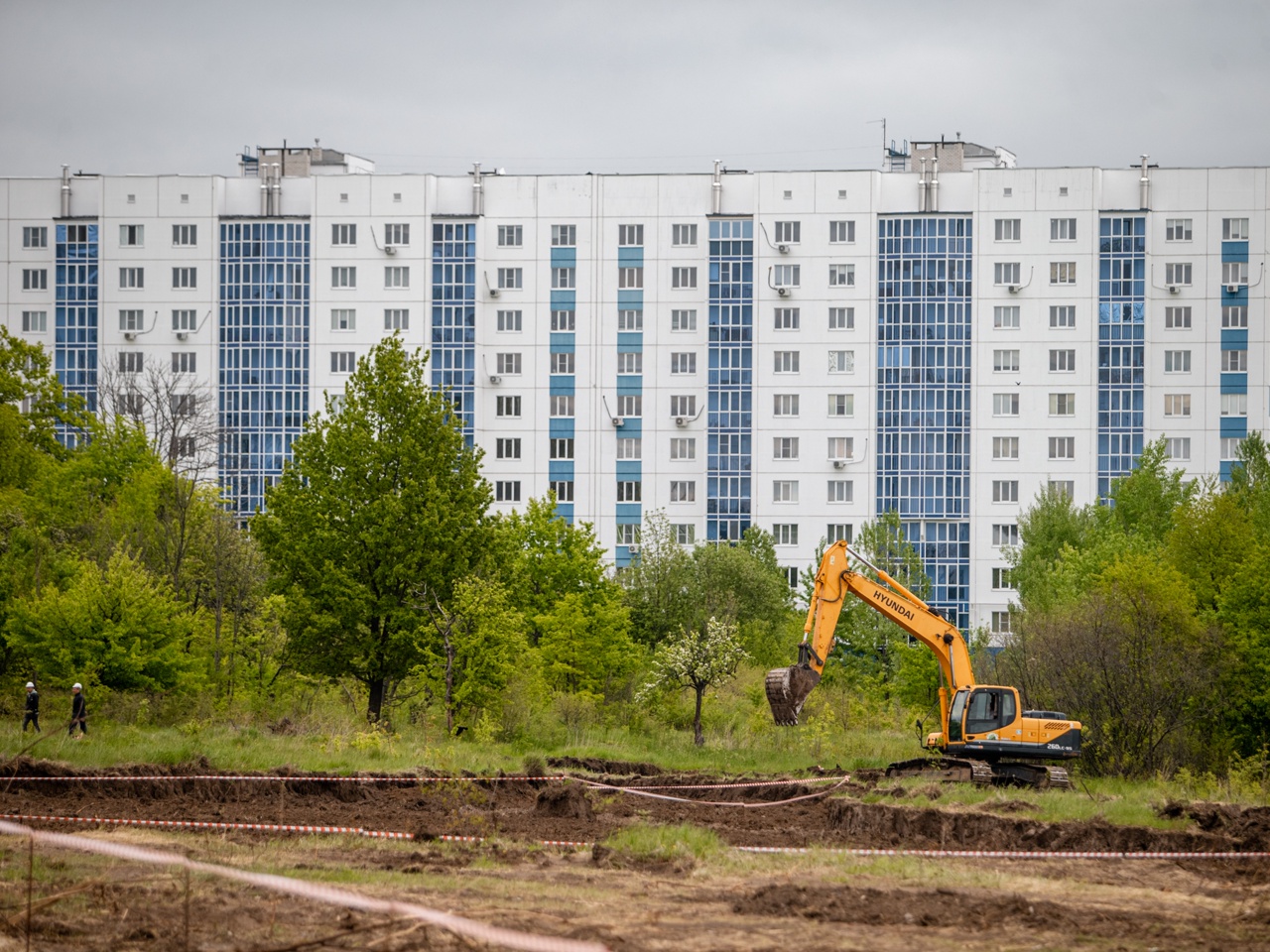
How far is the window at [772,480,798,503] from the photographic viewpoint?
8225 cm

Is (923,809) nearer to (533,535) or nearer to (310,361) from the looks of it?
(533,535)

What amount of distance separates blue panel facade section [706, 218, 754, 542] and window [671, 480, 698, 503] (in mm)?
961

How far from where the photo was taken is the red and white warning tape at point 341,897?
457 inches

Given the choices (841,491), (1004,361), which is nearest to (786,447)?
(841,491)

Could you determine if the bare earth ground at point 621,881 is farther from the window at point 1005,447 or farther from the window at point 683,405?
the window at point 1005,447

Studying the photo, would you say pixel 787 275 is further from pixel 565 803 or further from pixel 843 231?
pixel 565 803

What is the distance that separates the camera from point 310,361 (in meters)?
83.8

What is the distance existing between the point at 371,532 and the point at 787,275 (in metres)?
49.1

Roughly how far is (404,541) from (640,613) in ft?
75.0

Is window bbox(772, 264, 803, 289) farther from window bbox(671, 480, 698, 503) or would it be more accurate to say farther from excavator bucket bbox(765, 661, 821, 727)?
excavator bucket bbox(765, 661, 821, 727)

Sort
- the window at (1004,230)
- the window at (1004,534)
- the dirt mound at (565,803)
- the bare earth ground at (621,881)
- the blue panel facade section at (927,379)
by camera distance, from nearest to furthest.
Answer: the bare earth ground at (621,881), the dirt mound at (565,803), the window at (1004,534), the blue panel facade section at (927,379), the window at (1004,230)

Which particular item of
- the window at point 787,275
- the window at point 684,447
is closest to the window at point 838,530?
the window at point 684,447

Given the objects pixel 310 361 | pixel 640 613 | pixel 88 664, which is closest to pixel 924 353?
A: pixel 640 613

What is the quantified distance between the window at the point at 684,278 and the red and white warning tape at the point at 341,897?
66998 mm
